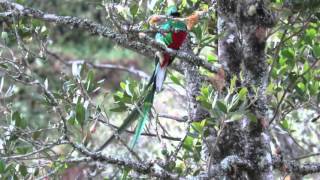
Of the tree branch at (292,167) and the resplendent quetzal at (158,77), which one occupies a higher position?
the resplendent quetzal at (158,77)

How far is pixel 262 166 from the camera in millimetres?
1294

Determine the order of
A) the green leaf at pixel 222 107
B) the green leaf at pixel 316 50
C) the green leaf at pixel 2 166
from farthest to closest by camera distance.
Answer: the green leaf at pixel 316 50, the green leaf at pixel 2 166, the green leaf at pixel 222 107

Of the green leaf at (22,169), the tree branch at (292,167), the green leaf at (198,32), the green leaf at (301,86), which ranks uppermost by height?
the green leaf at (198,32)

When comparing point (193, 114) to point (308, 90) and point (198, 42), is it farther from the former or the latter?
point (308, 90)

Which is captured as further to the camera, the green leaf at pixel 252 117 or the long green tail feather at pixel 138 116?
the long green tail feather at pixel 138 116

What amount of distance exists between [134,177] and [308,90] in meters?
0.56

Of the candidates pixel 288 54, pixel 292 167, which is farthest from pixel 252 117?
pixel 288 54

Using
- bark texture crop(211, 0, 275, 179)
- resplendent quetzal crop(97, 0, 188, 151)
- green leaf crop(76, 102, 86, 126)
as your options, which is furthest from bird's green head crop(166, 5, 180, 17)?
green leaf crop(76, 102, 86, 126)

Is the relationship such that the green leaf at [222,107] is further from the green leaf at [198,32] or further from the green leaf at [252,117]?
the green leaf at [198,32]

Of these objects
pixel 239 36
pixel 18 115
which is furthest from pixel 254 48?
pixel 18 115

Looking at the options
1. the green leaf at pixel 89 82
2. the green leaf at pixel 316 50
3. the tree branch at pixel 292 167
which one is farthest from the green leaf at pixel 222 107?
the green leaf at pixel 316 50

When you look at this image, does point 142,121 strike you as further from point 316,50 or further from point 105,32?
point 316,50

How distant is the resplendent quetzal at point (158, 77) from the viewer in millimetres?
1310

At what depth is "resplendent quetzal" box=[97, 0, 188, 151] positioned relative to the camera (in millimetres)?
1310
